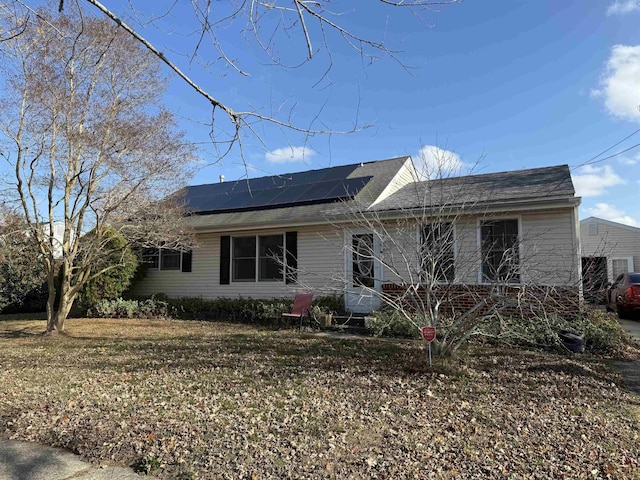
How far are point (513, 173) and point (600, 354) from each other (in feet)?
20.3

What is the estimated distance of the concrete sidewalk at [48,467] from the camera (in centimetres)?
305

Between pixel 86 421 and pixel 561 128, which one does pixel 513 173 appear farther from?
pixel 86 421

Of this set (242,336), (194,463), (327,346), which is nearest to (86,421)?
(194,463)

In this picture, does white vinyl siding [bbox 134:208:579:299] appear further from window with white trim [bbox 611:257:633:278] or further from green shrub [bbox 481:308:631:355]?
window with white trim [bbox 611:257:633:278]

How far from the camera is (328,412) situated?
4258 millimetres

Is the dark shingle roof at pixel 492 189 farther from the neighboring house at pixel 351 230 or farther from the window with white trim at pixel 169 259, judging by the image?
the window with white trim at pixel 169 259

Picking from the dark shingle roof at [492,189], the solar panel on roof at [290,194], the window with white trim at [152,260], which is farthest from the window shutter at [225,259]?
the dark shingle roof at [492,189]

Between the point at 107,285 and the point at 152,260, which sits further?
the point at 152,260

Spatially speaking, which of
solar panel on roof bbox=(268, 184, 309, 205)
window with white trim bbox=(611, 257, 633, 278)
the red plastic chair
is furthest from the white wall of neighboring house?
the red plastic chair

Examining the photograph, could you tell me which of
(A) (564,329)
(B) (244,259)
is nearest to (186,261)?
(B) (244,259)

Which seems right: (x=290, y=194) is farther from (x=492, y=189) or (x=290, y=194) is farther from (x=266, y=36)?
(x=266, y=36)

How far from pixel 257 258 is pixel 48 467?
9476 mm

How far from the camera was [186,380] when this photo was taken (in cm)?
547

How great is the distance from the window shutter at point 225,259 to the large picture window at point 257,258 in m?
0.15
